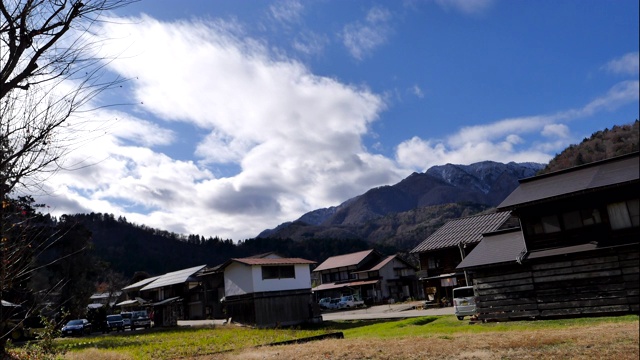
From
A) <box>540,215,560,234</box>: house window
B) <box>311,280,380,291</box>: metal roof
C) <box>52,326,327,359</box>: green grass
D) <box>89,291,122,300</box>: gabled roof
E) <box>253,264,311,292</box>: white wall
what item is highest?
<box>89,291,122,300</box>: gabled roof

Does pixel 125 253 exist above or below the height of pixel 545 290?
above

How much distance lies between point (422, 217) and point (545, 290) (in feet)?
427

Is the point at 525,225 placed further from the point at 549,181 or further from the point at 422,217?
the point at 422,217

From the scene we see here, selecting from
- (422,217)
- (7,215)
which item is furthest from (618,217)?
(422,217)

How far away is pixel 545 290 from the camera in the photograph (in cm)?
1822

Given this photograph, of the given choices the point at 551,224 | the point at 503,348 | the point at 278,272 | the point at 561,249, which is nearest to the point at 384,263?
the point at 278,272

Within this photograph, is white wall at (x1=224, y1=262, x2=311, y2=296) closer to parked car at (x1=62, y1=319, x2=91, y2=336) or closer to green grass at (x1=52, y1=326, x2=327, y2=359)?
green grass at (x1=52, y1=326, x2=327, y2=359)

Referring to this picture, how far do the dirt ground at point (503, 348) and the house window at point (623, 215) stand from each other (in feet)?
13.4

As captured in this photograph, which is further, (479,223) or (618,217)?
(479,223)

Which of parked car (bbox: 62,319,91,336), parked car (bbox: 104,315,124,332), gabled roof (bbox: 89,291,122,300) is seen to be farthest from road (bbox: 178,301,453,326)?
gabled roof (bbox: 89,291,122,300)

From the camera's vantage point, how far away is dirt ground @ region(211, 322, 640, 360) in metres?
9.12

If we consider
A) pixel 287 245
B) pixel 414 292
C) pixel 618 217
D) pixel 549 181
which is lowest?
pixel 414 292

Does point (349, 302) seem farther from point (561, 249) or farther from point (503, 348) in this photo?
point (503, 348)

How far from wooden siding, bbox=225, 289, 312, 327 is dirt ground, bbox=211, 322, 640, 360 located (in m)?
22.8
